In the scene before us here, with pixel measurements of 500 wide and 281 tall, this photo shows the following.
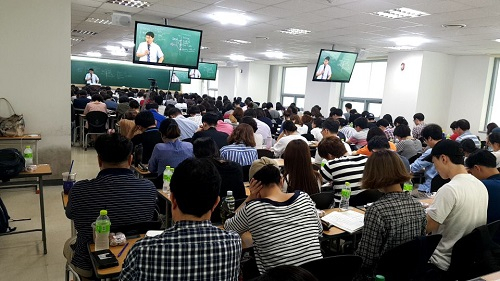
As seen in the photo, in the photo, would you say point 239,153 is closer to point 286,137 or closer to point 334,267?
point 286,137

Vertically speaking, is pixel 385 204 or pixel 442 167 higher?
pixel 442 167

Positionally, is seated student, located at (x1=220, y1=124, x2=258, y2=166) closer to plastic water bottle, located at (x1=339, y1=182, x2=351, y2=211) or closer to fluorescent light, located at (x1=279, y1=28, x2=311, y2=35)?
plastic water bottle, located at (x1=339, y1=182, x2=351, y2=211)

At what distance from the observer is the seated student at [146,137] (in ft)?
16.7

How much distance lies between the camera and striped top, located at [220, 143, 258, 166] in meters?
4.38

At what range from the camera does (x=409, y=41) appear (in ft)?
29.6

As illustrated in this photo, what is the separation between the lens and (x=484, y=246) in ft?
7.82

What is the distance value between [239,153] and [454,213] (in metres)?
2.46

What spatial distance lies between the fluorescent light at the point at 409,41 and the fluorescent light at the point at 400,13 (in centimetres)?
246

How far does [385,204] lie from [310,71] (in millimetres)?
13900

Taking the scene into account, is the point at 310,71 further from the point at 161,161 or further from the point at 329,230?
the point at 329,230

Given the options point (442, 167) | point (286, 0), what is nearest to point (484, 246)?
point (442, 167)

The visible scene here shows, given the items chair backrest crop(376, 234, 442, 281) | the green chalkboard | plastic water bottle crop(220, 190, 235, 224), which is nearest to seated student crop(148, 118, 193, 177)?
plastic water bottle crop(220, 190, 235, 224)

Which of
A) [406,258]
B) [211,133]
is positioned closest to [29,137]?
[211,133]

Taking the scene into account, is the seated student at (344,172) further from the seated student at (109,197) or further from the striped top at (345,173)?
the seated student at (109,197)
